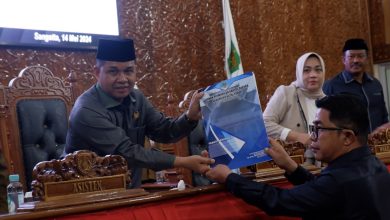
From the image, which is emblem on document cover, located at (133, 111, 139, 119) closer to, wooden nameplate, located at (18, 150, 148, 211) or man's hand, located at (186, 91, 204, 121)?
man's hand, located at (186, 91, 204, 121)

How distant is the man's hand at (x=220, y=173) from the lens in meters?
1.69

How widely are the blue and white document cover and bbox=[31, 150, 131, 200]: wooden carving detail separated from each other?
37 cm

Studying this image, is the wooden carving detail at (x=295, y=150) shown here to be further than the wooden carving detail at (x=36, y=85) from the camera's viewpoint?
No

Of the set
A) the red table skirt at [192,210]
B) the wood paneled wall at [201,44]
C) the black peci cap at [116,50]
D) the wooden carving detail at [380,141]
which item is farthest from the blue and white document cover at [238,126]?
the wood paneled wall at [201,44]

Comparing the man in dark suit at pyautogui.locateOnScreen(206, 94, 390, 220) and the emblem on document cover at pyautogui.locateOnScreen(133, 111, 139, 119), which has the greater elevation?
the emblem on document cover at pyautogui.locateOnScreen(133, 111, 139, 119)

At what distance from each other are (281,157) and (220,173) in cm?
24

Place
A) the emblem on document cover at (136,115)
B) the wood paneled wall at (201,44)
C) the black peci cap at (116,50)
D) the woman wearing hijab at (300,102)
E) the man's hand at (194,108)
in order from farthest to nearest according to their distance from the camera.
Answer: the wood paneled wall at (201,44) → the woman wearing hijab at (300,102) → the emblem on document cover at (136,115) → the black peci cap at (116,50) → the man's hand at (194,108)

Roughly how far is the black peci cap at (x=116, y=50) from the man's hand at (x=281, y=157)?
77 cm

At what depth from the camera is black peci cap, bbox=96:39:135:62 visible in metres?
2.17

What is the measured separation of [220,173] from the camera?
5.60 ft

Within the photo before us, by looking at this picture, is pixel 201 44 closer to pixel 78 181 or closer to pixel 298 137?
pixel 298 137

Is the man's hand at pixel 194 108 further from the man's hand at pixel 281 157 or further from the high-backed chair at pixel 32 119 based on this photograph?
the high-backed chair at pixel 32 119

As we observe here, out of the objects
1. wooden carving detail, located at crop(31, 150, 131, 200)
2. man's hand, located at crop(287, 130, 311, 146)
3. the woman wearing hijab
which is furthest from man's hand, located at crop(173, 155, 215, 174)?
the woman wearing hijab

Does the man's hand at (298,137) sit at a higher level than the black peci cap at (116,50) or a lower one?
lower
